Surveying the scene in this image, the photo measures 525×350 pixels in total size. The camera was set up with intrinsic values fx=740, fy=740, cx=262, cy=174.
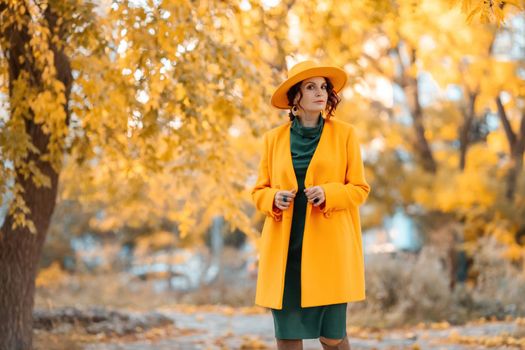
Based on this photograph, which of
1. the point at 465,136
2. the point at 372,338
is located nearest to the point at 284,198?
the point at 372,338

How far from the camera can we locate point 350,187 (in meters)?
3.47

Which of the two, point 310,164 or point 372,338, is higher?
point 310,164

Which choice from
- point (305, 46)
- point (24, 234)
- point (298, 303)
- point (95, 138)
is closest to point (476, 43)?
point (305, 46)

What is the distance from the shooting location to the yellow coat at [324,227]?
3.41 metres

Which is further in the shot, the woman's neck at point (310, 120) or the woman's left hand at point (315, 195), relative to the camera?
the woman's neck at point (310, 120)

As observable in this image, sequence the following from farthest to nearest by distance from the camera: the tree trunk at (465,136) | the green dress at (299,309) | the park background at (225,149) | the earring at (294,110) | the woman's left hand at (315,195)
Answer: the tree trunk at (465,136) < the park background at (225,149) < the earring at (294,110) < the green dress at (299,309) < the woman's left hand at (315,195)

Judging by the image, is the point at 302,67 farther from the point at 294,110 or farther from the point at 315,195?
the point at 315,195

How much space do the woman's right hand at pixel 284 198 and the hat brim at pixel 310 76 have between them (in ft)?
1.81

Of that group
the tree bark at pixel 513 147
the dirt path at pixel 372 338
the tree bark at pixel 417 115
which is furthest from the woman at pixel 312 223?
the tree bark at pixel 417 115

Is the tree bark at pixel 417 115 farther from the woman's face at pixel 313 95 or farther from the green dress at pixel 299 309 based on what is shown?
the green dress at pixel 299 309

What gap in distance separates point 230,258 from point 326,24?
1044cm

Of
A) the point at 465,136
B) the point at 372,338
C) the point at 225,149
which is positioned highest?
the point at 465,136

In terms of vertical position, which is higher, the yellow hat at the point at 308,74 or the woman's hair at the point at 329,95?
the yellow hat at the point at 308,74

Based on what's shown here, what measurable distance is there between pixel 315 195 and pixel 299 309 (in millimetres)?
558
